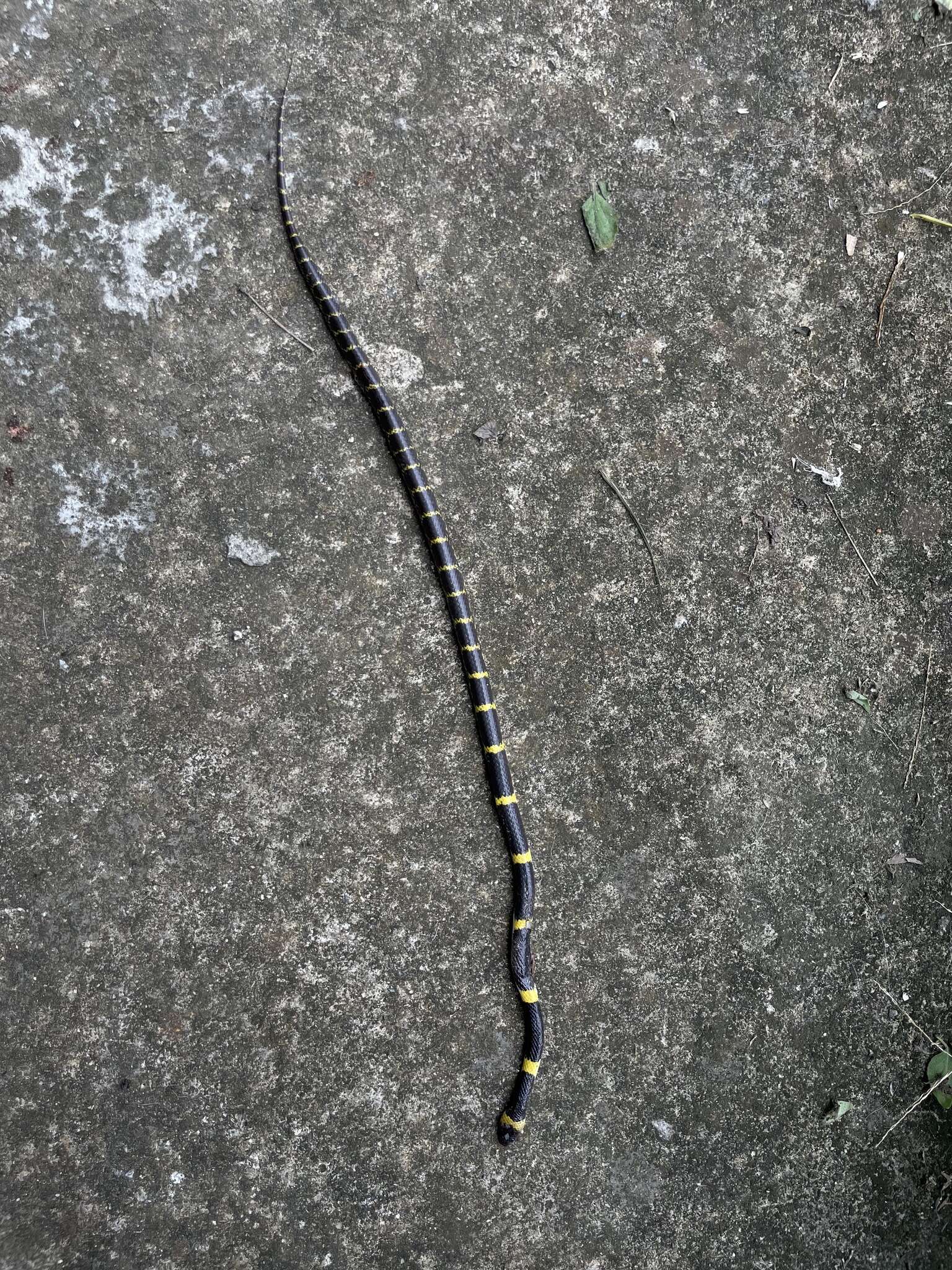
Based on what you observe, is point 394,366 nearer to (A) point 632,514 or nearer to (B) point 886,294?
(A) point 632,514

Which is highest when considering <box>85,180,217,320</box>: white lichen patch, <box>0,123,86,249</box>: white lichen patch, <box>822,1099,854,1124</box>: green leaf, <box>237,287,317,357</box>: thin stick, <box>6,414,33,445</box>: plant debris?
<box>0,123,86,249</box>: white lichen patch

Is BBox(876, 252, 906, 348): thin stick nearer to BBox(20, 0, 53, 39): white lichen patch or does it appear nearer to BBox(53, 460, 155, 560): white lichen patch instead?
BBox(53, 460, 155, 560): white lichen patch

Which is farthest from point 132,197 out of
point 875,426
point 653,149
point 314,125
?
point 875,426

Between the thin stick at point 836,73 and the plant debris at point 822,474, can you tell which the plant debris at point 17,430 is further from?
the thin stick at point 836,73

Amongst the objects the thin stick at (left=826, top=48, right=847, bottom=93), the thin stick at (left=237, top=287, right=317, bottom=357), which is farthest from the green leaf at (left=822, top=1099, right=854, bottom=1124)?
the thin stick at (left=826, top=48, right=847, bottom=93)

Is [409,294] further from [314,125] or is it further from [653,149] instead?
[653,149]
